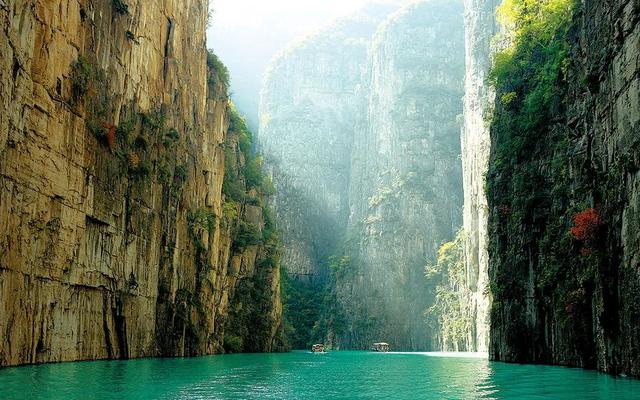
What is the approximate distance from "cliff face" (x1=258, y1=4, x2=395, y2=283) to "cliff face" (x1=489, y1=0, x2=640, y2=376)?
261 ft

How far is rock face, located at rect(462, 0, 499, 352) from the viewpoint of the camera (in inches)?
2916

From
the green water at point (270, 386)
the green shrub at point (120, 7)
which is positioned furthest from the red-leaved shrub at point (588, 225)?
the green shrub at point (120, 7)

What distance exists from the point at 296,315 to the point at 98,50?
3125 inches

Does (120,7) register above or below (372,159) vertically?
below

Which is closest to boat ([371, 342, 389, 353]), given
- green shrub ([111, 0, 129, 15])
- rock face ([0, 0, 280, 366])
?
rock face ([0, 0, 280, 366])

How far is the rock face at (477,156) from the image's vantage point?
243 ft

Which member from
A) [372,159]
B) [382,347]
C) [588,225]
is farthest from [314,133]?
[588,225]

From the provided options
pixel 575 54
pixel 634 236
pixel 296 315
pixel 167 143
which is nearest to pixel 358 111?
pixel 296 315

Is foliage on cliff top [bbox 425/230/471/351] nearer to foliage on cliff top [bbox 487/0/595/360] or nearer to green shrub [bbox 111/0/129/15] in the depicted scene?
foliage on cliff top [bbox 487/0/595/360]

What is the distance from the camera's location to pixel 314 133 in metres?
137

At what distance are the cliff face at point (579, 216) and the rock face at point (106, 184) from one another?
1875 cm

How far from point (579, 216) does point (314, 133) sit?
115m

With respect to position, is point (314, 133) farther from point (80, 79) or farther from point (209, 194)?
point (80, 79)

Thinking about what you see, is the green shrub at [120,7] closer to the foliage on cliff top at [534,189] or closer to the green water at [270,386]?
the green water at [270,386]
